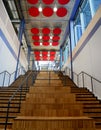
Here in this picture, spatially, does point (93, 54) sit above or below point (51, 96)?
above

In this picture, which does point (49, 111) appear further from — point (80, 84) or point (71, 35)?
point (71, 35)

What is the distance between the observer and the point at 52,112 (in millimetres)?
4422

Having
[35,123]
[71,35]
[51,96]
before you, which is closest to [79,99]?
[51,96]

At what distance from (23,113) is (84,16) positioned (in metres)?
7.22

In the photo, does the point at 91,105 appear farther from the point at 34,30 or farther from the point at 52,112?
the point at 34,30

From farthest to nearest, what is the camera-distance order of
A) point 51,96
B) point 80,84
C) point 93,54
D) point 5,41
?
point 80,84
point 5,41
point 93,54
point 51,96

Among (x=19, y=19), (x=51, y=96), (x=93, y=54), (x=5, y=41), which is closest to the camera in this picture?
(x=51, y=96)

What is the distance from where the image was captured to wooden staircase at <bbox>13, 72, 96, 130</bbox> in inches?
129

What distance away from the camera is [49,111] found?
4449mm

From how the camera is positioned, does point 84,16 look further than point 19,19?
No

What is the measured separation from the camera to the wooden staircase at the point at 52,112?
3.27 meters

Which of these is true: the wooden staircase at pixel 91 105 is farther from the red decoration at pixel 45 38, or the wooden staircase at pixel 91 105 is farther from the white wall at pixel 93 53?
the red decoration at pixel 45 38

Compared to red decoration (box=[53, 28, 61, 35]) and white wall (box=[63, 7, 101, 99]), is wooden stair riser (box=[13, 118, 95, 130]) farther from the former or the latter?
red decoration (box=[53, 28, 61, 35])

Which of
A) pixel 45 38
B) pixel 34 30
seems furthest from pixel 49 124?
pixel 45 38
